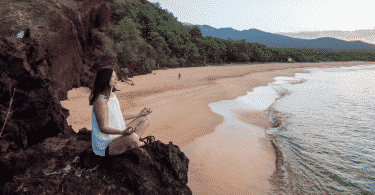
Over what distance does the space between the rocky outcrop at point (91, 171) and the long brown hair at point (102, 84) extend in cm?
67

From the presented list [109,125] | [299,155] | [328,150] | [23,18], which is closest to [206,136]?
[299,155]

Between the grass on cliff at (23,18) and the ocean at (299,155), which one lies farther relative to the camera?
the grass on cliff at (23,18)

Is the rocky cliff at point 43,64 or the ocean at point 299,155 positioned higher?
the rocky cliff at point 43,64

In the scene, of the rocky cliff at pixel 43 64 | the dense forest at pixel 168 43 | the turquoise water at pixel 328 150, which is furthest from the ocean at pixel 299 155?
the dense forest at pixel 168 43

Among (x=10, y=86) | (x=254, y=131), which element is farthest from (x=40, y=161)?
(x=254, y=131)

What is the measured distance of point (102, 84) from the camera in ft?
7.79

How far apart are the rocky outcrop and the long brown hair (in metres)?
0.67

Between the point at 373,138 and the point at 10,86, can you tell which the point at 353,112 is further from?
the point at 10,86

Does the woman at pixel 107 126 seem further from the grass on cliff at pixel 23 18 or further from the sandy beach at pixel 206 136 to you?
the grass on cliff at pixel 23 18

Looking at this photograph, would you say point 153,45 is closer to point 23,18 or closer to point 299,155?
point 23,18

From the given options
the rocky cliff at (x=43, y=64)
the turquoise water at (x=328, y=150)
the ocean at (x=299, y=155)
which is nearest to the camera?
the rocky cliff at (x=43, y=64)

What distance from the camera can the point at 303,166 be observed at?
15.1 feet

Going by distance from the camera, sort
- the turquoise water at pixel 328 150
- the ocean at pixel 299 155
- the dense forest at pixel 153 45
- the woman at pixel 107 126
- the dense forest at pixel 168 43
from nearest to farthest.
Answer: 1. the woman at pixel 107 126
2. the ocean at pixel 299 155
3. the turquoise water at pixel 328 150
4. the dense forest at pixel 153 45
5. the dense forest at pixel 168 43

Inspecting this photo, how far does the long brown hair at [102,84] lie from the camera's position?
2367 millimetres
